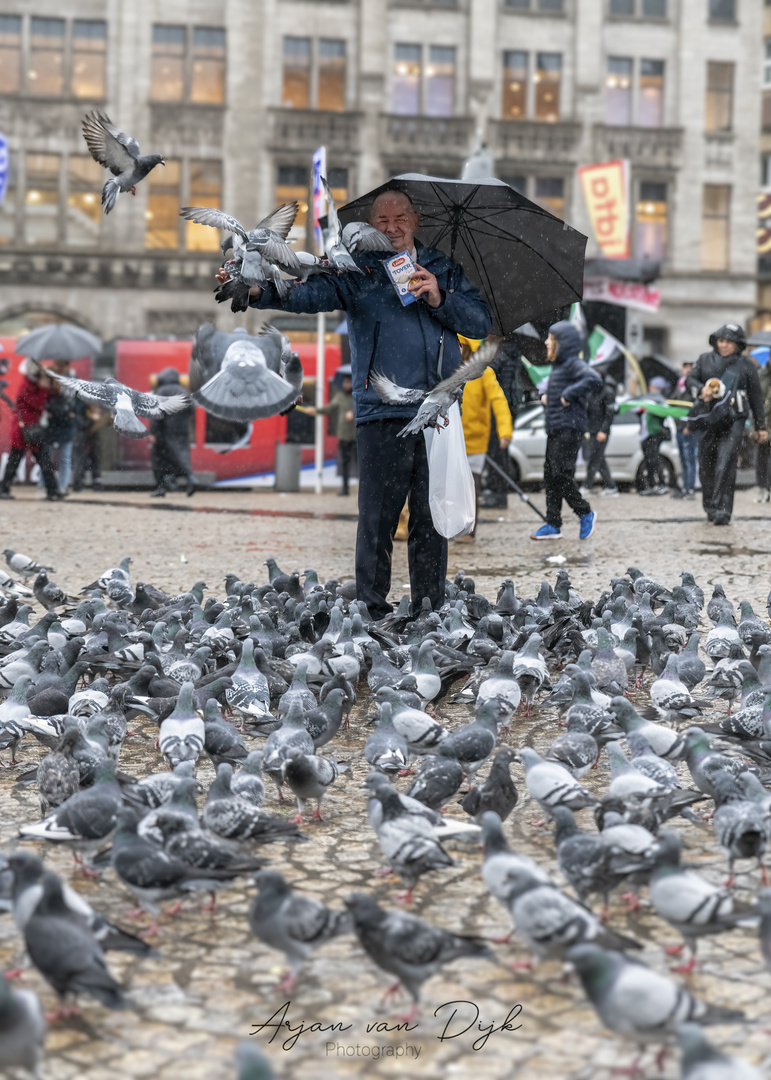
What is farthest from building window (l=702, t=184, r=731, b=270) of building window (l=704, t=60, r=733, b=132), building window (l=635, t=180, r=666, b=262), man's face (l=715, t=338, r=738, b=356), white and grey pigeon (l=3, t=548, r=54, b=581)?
white and grey pigeon (l=3, t=548, r=54, b=581)

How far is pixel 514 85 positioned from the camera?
40656 millimetres

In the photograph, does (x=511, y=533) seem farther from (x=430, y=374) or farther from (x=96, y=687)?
(x=96, y=687)

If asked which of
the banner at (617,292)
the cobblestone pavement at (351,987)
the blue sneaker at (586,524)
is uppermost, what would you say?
the banner at (617,292)

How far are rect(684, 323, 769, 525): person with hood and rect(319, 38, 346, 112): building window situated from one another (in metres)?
27.1

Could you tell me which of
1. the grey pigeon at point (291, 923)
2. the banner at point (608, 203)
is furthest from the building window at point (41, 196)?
the grey pigeon at point (291, 923)

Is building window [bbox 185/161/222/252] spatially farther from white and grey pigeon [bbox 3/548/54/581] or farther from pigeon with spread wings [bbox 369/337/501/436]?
pigeon with spread wings [bbox 369/337/501/436]

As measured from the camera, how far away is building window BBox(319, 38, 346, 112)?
3961 cm

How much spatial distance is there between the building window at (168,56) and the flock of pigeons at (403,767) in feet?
110

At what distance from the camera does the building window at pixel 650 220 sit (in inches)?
1629

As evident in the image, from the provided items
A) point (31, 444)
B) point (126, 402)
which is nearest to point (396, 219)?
point (126, 402)

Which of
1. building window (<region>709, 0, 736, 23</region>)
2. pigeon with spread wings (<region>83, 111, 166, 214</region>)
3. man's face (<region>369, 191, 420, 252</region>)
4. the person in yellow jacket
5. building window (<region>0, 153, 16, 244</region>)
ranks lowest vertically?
the person in yellow jacket

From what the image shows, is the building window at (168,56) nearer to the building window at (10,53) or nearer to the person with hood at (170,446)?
the building window at (10,53)

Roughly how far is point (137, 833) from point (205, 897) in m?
0.31

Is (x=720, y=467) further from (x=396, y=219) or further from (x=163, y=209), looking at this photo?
(x=163, y=209)
